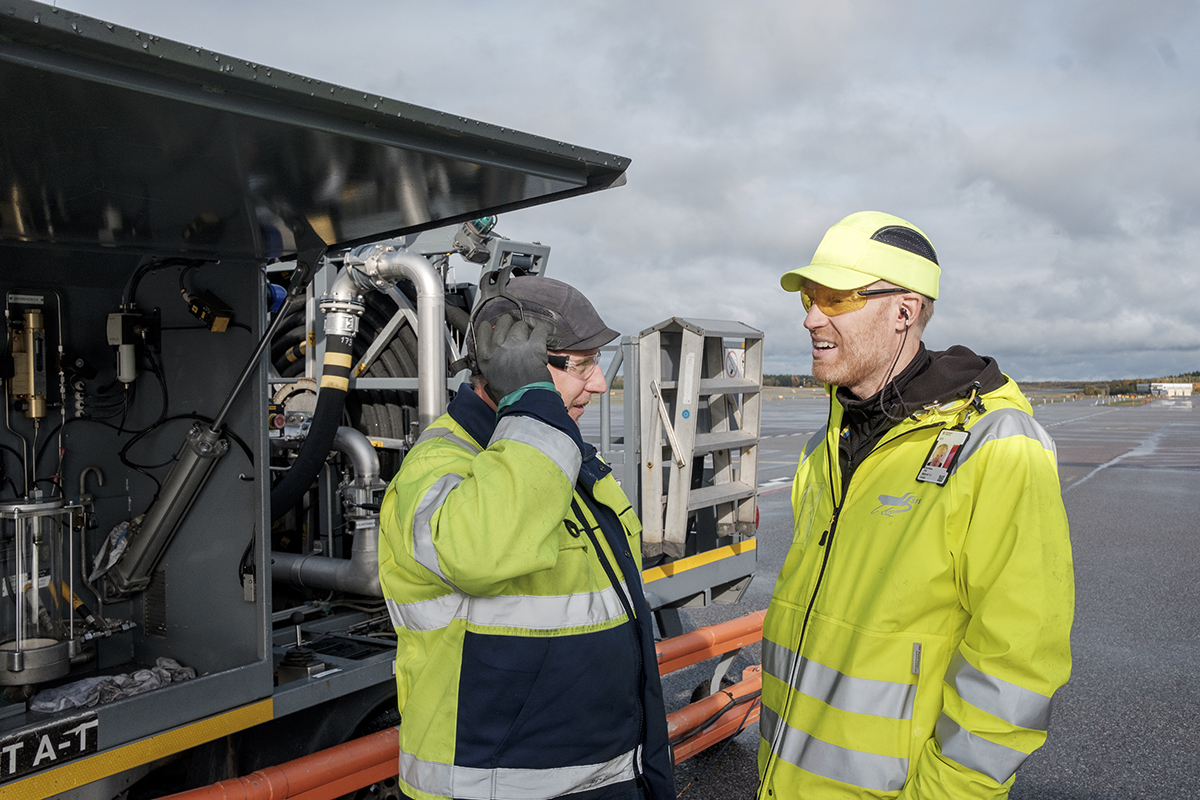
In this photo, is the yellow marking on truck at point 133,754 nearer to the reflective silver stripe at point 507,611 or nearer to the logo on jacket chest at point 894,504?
the reflective silver stripe at point 507,611

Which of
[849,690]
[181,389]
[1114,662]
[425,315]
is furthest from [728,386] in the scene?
[1114,662]

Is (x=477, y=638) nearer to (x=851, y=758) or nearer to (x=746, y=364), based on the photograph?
(x=851, y=758)

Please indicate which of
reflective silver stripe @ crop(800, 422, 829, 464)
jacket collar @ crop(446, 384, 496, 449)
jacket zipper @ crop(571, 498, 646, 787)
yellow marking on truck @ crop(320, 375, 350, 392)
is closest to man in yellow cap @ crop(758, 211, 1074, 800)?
reflective silver stripe @ crop(800, 422, 829, 464)

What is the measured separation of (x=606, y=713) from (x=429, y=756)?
0.41 metres

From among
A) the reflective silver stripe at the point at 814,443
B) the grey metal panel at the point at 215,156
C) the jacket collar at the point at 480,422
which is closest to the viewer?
the grey metal panel at the point at 215,156

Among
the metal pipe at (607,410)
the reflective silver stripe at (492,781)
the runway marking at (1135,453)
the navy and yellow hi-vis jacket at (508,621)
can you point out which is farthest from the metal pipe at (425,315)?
the runway marking at (1135,453)

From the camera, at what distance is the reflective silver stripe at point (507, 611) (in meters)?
1.95

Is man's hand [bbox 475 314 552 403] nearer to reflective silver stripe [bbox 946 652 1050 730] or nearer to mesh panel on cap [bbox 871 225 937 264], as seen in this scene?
mesh panel on cap [bbox 871 225 937 264]

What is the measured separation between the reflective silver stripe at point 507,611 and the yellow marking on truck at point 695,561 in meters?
2.45

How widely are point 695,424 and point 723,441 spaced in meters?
0.37

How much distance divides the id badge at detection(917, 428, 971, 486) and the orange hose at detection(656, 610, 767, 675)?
249cm

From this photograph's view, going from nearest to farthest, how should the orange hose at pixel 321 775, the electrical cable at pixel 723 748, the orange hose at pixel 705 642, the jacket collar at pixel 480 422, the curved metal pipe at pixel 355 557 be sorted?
the jacket collar at pixel 480 422
the orange hose at pixel 321 775
the curved metal pipe at pixel 355 557
the orange hose at pixel 705 642
the electrical cable at pixel 723 748

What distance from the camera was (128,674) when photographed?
3.20 meters

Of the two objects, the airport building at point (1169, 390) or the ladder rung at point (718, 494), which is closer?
the ladder rung at point (718, 494)
